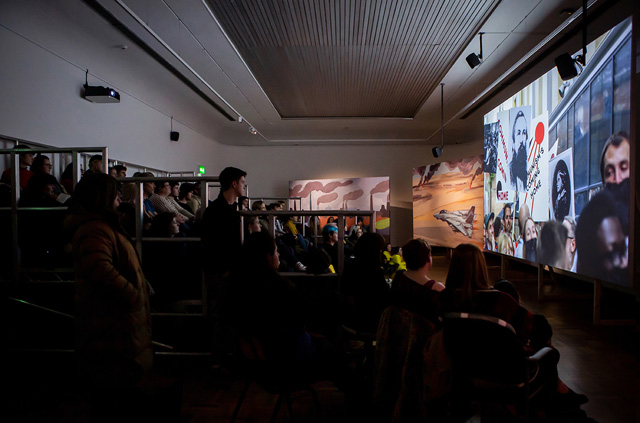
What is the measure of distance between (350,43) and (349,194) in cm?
639

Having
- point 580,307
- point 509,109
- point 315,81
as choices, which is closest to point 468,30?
point 509,109

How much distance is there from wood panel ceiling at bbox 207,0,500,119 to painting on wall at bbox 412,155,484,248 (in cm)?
235

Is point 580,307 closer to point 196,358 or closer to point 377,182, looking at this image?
point 196,358

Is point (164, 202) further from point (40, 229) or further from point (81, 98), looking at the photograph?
point (81, 98)

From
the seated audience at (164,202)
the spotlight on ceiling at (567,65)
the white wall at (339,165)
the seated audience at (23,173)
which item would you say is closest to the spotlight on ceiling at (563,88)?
the spotlight on ceiling at (567,65)

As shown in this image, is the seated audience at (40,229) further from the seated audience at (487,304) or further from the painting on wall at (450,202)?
the painting on wall at (450,202)

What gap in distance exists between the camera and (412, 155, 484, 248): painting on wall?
8977 mm

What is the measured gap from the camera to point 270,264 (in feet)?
6.13

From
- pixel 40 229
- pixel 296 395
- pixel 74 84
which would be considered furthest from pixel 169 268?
pixel 74 84

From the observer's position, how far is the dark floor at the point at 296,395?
7.73 feet

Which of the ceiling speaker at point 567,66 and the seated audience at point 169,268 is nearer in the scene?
the seated audience at point 169,268

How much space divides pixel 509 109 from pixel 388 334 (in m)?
4.88

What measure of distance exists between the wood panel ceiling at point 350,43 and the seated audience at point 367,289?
131 inches

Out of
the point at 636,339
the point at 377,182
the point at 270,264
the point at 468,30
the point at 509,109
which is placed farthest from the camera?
the point at 377,182
